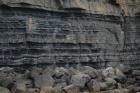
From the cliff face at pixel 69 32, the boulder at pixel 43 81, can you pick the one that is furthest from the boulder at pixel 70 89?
the cliff face at pixel 69 32

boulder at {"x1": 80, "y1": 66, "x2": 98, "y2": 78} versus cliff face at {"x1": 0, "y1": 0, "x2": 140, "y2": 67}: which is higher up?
cliff face at {"x1": 0, "y1": 0, "x2": 140, "y2": 67}

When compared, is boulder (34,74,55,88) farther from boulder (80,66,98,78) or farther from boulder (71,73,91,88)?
boulder (80,66,98,78)

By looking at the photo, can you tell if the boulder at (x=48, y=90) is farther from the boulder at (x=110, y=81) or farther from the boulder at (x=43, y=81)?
the boulder at (x=110, y=81)

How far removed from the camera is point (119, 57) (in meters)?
35.3

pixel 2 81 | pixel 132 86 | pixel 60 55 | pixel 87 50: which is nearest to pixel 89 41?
pixel 87 50

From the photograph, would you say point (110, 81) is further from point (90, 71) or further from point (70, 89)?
point (70, 89)

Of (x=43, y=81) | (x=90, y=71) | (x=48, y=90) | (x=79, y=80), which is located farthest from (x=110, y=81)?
(x=48, y=90)

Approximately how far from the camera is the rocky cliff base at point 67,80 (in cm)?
2677

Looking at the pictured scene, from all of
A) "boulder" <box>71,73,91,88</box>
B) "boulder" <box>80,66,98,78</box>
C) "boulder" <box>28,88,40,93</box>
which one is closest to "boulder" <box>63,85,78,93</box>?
"boulder" <box>71,73,91,88</box>

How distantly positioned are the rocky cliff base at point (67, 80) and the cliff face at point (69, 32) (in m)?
1.03

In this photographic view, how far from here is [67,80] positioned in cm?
2952

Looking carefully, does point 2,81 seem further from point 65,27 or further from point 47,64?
point 65,27

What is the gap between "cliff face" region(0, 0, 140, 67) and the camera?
95.7 feet

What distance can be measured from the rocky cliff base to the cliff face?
1.03 metres
